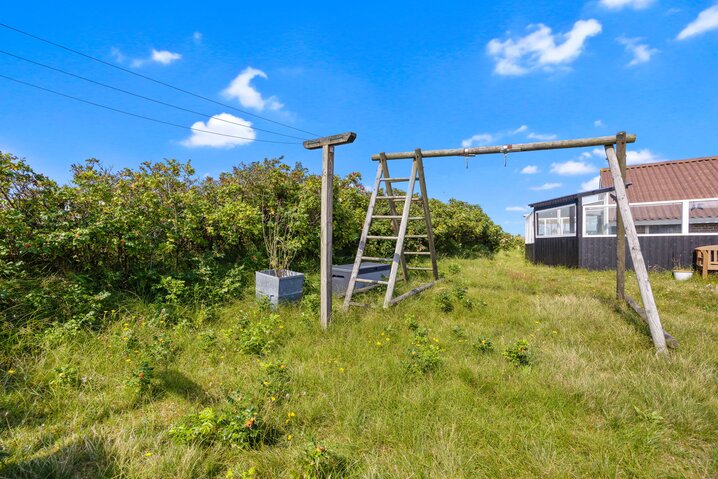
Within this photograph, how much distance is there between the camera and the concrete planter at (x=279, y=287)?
15.5ft

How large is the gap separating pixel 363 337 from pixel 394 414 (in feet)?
4.51

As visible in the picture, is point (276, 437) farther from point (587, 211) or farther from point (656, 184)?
point (656, 184)

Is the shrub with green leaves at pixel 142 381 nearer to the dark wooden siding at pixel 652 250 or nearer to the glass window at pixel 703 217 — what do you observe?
the dark wooden siding at pixel 652 250

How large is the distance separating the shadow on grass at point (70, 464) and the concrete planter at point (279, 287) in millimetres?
2678

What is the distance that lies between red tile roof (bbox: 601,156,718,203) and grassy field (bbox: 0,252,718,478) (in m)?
10.9

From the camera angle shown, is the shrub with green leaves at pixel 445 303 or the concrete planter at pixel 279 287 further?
the shrub with green leaves at pixel 445 303

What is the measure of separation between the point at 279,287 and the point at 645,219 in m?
15.5

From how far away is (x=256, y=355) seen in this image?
3328 mm

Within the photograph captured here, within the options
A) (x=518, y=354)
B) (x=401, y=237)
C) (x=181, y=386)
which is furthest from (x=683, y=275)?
(x=181, y=386)

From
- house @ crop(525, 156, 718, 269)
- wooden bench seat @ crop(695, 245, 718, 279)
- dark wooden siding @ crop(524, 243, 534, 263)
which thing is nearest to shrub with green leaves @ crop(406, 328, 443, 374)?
house @ crop(525, 156, 718, 269)

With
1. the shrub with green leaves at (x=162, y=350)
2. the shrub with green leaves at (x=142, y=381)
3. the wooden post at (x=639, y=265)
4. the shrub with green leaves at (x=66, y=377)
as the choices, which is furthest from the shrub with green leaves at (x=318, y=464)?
the wooden post at (x=639, y=265)

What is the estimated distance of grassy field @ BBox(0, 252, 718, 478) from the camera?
1924mm

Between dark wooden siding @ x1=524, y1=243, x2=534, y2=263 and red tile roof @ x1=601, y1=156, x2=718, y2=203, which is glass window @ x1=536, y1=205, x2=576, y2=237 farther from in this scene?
red tile roof @ x1=601, y1=156, x2=718, y2=203

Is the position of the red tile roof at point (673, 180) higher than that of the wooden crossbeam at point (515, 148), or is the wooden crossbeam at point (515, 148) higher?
the red tile roof at point (673, 180)
